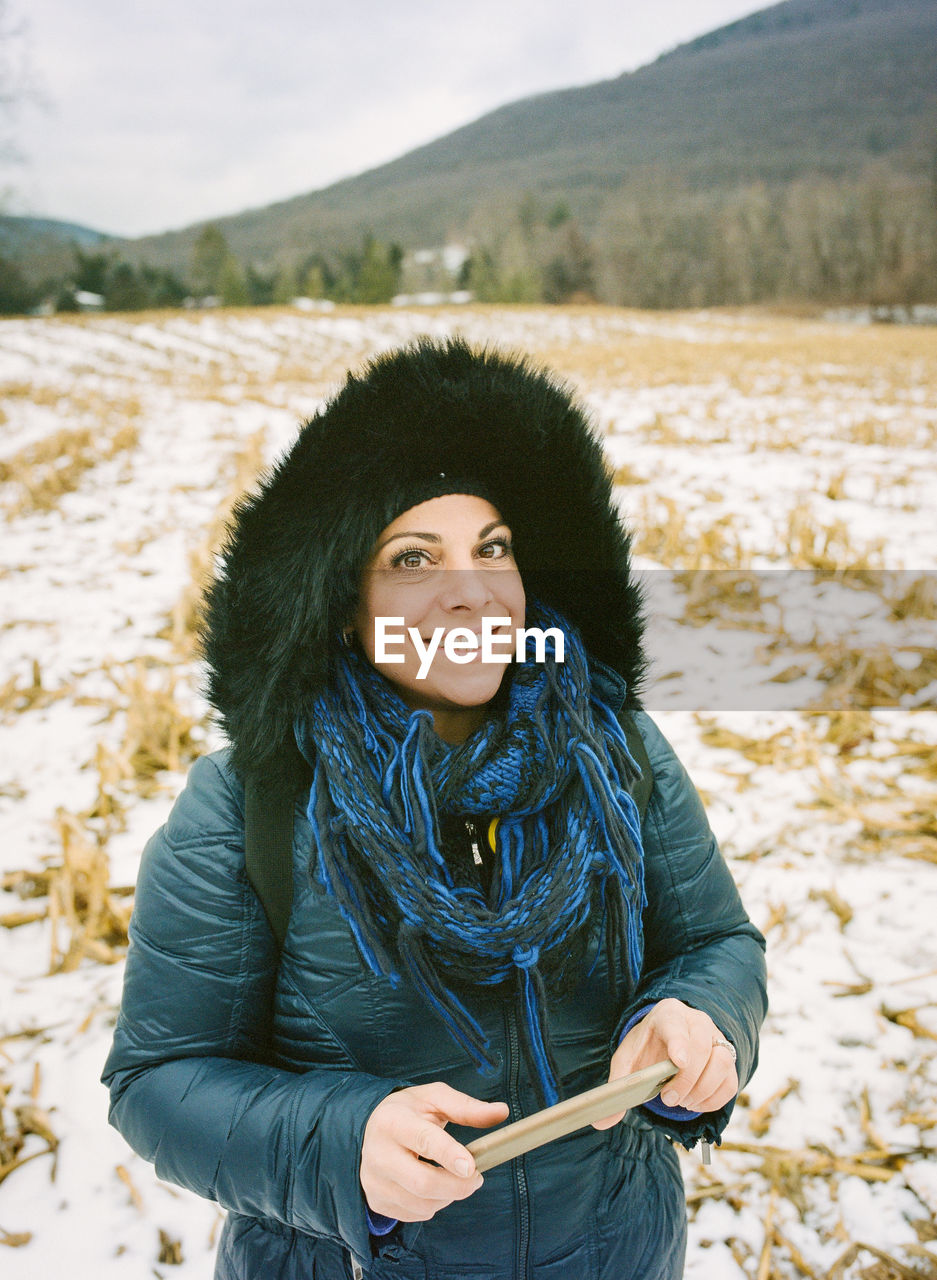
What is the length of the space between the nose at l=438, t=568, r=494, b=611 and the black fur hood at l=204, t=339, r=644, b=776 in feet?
0.42

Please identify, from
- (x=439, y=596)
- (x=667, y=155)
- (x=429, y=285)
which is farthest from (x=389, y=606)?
(x=667, y=155)

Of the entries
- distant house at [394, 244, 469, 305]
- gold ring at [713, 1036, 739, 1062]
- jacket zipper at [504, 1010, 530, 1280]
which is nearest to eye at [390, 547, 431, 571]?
jacket zipper at [504, 1010, 530, 1280]

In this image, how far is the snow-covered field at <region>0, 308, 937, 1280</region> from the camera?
5.66 feet

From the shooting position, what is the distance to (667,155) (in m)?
158

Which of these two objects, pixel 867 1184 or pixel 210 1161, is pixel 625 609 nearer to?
pixel 210 1161

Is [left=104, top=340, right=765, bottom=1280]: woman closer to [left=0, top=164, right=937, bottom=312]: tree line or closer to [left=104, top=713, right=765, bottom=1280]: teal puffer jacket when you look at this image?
[left=104, top=713, right=765, bottom=1280]: teal puffer jacket

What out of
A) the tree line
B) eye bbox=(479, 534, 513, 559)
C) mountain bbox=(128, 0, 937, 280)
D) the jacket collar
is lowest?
the jacket collar

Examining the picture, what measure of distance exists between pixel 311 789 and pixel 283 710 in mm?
118

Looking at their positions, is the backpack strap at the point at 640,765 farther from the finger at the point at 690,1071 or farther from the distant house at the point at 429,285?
the distant house at the point at 429,285

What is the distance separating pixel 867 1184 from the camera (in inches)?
68.4

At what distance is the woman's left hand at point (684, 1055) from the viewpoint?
1.00 metres

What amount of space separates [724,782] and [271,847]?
2.41 meters

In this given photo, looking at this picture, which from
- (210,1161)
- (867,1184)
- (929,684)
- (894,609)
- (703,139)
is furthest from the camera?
(703,139)

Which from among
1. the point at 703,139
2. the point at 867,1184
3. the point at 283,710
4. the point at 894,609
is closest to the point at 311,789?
the point at 283,710
